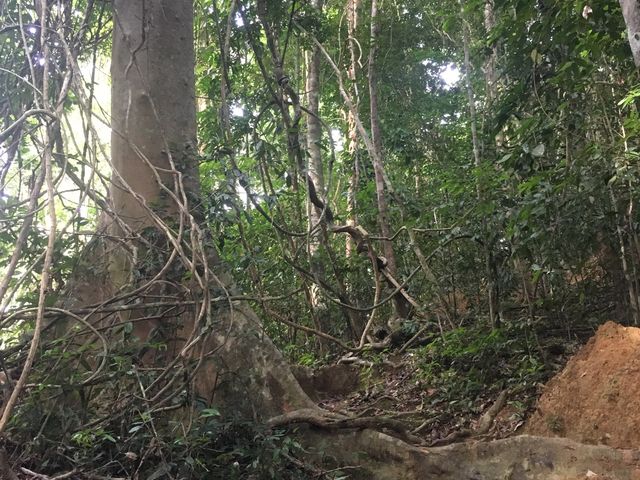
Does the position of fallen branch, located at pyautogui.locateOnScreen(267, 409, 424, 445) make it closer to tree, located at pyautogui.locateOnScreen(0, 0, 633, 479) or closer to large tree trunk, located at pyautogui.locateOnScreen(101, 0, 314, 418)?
tree, located at pyautogui.locateOnScreen(0, 0, 633, 479)

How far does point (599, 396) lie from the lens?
11.1 ft

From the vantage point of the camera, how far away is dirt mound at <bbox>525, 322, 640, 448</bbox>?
319 cm

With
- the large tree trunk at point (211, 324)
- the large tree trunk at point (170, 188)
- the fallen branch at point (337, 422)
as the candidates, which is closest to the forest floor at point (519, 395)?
the fallen branch at point (337, 422)

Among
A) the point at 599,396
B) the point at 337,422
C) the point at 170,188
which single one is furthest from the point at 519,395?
the point at 170,188

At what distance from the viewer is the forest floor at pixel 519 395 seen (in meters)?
3.30

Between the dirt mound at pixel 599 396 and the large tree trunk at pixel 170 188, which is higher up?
the large tree trunk at pixel 170 188

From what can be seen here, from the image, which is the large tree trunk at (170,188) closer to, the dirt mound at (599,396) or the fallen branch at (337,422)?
the fallen branch at (337,422)

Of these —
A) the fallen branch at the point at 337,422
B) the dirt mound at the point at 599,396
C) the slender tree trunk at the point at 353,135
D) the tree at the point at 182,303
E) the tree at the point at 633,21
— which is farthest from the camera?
the slender tree trunk at the point at 353,135

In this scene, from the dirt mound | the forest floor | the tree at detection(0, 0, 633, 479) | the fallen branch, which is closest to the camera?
the tree at detection(0, 0, 633, 479)

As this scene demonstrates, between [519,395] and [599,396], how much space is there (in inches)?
33.7

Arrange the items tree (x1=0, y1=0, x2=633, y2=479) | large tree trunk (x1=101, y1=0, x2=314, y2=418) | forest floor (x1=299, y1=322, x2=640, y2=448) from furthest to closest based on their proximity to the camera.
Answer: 1. large tree trunk (x1=101, y1=0, x2=314, y2=418)
2. forest floor (x1=299, y1=322, x2=640, y2=448)
3. tree (x1=0, y1=0, x2=633, y2=479)

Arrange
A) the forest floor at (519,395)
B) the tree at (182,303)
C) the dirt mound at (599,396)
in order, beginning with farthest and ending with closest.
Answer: the forest floor at (519,395) < the dirt mound at (599,396) < the tree at (182,303)

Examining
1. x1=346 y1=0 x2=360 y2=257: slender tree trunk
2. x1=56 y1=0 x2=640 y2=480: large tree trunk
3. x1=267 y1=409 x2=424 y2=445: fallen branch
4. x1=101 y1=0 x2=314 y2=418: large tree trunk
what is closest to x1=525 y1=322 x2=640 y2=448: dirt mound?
x1=56 y1=0 x2=640 y2=480: large tree trunk

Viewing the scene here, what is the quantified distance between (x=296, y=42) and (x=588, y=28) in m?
4.06
